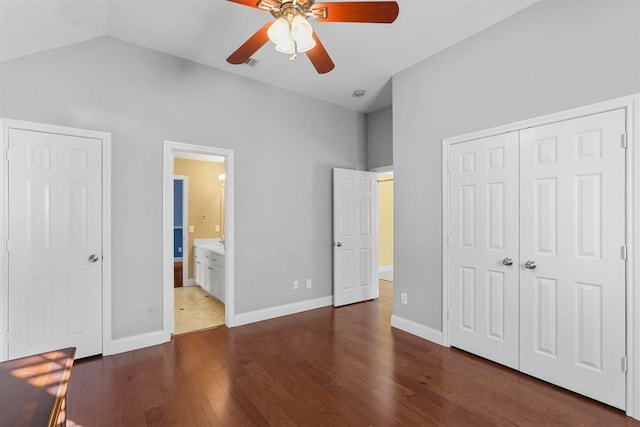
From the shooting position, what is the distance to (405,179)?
3.54m

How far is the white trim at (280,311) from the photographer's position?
3660 millimetres

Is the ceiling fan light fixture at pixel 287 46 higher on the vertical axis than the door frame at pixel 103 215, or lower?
higher

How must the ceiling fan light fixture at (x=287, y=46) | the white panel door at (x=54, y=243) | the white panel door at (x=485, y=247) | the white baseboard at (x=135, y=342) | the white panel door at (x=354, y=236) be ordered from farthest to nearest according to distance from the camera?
the white panel door at (x=354, y=236) < the white baseboard at (x=135, y=342) < the white panel door at (x=485, y=247) < the white panel door at (x=54, y=243) < the ceiling fan light fixture at (x=287, y=46)

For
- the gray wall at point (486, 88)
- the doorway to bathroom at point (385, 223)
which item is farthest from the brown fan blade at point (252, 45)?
the doorway to bathroom at point (385, 223)

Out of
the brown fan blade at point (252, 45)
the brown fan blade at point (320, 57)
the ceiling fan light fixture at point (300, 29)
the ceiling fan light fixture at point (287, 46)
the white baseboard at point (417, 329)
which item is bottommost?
the white baseboard at point (417, 329)

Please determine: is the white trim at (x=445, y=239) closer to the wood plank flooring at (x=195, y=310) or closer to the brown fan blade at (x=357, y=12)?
the brown fan blade at (x=357, y=12)

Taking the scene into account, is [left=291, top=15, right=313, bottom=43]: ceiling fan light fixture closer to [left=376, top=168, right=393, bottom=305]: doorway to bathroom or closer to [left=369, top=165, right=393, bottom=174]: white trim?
[left=369, top=165, right=393, bottom=174]: white trim

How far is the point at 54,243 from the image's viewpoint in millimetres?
2629

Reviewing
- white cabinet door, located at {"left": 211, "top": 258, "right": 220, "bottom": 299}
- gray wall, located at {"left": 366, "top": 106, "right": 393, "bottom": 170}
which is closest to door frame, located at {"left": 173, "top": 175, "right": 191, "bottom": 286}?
white cabinet door, located at {"left": 211, "top": 258, "right": 220, "bottom": 299}

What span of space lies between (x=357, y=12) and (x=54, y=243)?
3.11 meters

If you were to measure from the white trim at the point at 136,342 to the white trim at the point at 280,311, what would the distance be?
83 centimetres

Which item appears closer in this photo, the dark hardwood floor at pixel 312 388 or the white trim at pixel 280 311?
the dark hardwood floor at pixel 312 388

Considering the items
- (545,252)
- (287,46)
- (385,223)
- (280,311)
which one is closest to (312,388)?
(280,311)

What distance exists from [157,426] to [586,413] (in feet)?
9.46
